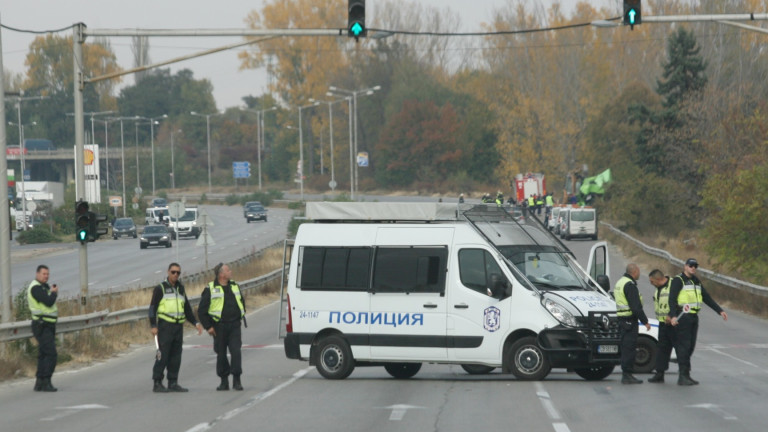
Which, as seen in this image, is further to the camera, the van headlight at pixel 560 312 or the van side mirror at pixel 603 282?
the van side mirror at pixel 603 282

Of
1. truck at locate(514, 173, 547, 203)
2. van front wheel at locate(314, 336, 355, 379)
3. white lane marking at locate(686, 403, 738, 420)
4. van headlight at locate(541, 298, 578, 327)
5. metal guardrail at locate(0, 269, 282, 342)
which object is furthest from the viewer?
truck at locate(514, 173, 547, 203)

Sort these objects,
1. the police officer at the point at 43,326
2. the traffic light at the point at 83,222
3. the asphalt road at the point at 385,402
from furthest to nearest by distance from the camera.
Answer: the traffic light at the point at 83,222, the police officer at the point at 43,326, the asphalt road at the point at 385,402

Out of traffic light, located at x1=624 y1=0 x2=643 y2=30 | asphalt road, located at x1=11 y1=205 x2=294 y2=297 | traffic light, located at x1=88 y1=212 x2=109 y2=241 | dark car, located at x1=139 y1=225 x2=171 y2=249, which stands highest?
traffic light, located at x1=624 y1=0 x2=643 y2=30

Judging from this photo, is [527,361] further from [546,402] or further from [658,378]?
[546,402]

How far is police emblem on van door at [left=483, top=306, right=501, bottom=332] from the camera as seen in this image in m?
16.8

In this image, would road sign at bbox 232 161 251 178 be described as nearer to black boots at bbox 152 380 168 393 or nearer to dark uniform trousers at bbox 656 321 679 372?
black boots at bbox 152 380 168 393

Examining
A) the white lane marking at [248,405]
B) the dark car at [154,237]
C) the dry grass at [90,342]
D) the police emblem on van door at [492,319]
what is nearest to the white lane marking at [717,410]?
the police emblem on van door at [492,319]

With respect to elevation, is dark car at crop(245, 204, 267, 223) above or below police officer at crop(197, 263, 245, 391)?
below

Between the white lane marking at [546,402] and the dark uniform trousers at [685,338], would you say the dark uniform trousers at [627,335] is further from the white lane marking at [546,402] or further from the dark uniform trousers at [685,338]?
the white lane marking at [546,402]

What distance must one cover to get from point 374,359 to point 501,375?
2.16m

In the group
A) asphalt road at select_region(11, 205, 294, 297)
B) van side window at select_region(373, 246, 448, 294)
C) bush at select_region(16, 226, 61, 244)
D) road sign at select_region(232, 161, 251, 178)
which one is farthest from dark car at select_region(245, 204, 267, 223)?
van side window at select_region(373, 246, 448, 294)

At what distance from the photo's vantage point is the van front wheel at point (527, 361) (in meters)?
16.7

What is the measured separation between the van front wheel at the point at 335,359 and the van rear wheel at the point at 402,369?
0.93 meters

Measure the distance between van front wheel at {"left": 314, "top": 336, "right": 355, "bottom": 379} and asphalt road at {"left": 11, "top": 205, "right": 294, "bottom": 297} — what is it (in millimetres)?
20260
